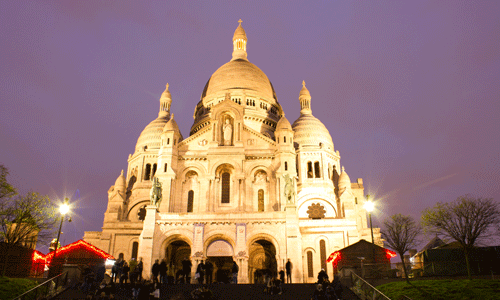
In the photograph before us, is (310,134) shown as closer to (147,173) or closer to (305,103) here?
(305,103)

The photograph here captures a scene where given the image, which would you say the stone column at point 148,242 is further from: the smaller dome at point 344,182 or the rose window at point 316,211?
the smaller dome at point 344,182

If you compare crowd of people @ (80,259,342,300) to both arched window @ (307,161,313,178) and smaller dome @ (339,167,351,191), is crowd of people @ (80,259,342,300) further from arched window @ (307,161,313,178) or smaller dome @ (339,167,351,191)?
arched window @ (307,161,313,178)

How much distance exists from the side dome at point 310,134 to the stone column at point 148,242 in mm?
26653

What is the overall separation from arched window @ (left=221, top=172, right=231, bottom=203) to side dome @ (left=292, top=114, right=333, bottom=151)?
15.9m

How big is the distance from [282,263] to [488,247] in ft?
53.3

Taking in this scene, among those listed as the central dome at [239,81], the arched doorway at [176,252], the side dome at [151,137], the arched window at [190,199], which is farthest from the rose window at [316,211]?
the side dome at [151,137]

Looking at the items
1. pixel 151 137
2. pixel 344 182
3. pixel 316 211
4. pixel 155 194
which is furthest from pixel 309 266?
pixel 151 137

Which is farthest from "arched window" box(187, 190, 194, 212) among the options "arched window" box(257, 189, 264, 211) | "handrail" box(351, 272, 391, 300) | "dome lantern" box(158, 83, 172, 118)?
"dome lantern" box(158, 83, 172, 118)

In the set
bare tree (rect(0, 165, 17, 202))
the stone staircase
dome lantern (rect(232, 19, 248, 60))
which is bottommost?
the stone staircase

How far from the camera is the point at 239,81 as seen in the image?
212ft

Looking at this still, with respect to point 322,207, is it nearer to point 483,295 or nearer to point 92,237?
point 92,237

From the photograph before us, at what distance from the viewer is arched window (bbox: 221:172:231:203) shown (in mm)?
46531

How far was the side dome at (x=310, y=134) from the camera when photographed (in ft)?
196

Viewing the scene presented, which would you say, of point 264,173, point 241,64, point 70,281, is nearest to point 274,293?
point 70,281
